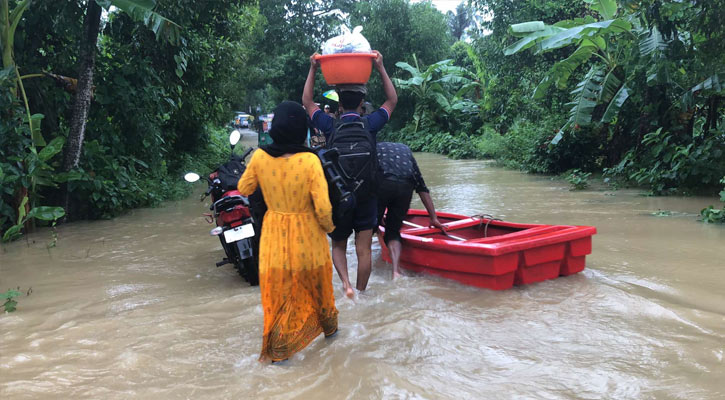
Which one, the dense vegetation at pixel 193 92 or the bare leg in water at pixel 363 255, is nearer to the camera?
the bare leg in water at pixel 363 255

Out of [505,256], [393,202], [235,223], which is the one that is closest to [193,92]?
[235,223]

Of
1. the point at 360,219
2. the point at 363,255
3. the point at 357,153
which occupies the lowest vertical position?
the point at 363,255

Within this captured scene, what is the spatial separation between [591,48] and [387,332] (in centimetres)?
886

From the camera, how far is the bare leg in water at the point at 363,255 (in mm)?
4676

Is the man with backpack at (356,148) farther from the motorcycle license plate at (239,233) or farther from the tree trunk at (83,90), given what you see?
the tree trunk at (83,90)

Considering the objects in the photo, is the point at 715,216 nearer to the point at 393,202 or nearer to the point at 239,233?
the point at 393,202

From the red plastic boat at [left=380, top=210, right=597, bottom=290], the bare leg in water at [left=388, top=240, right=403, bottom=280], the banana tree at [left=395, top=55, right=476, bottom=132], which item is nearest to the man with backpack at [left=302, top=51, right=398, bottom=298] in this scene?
the bare leg in water at [left=388, top=240, right=403, bottom=280]

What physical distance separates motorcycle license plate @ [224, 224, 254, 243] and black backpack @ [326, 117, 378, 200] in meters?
1.16

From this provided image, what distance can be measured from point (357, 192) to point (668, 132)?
7.90 m

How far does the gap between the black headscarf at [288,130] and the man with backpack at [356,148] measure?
0.72 m

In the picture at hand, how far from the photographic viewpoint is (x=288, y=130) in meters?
3.36

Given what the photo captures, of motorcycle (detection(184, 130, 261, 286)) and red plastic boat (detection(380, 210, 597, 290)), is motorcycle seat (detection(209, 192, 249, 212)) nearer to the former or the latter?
motorcycle (detection(184, 130, 261, 286))

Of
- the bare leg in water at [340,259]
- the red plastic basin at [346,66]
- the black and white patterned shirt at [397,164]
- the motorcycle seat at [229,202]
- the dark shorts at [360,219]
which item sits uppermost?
the red plastic basin at [346,66]

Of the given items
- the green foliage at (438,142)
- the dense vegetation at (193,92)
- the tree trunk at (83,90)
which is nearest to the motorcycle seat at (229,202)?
the dense vegetation at (193,92)
